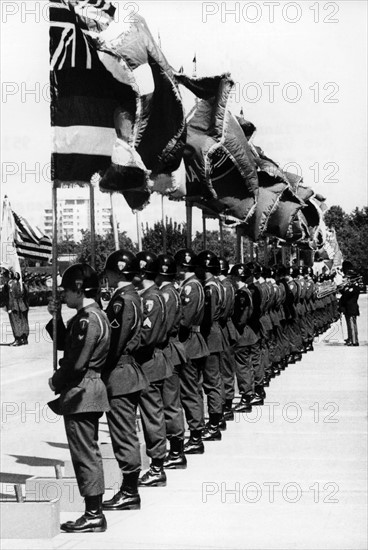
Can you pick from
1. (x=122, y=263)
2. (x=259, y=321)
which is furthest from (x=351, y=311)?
(x=122, y=263)

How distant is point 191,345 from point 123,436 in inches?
125

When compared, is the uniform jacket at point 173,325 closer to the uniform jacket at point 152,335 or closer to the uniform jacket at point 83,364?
the uniform jacket at point 152,335

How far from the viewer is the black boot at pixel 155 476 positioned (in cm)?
969

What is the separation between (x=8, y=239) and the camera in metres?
29.7

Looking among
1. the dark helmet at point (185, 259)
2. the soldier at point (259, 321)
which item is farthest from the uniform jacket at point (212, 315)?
the soldier at point (259, 321)

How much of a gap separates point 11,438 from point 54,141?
343cm

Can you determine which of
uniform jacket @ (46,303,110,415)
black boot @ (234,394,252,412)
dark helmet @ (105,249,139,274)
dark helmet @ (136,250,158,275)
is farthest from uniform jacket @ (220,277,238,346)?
uniform jacket @ (46,303,110,415)

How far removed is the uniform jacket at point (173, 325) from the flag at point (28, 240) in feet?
66.5

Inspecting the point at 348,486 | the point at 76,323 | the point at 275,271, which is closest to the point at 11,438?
the point at 348,486

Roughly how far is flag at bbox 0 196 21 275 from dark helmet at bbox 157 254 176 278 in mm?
19173

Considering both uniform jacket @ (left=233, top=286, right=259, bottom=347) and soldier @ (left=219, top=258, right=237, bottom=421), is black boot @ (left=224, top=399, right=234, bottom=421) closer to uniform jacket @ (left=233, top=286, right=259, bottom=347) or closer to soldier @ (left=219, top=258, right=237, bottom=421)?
soldier @ (left=219, top=258, right=237, bottom=421)

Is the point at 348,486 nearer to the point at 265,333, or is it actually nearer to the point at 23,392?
the point at 265,333

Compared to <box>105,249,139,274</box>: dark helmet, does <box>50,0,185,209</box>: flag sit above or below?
above

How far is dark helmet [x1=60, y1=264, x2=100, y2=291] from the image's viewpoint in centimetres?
787
